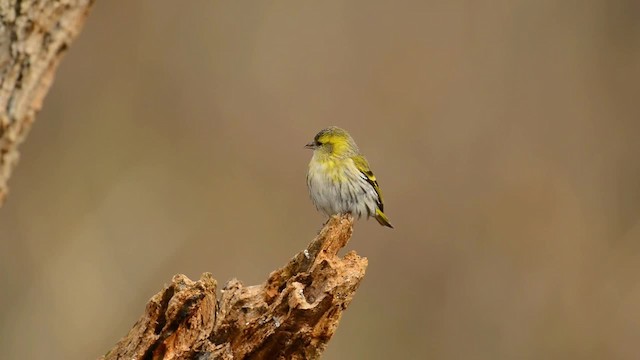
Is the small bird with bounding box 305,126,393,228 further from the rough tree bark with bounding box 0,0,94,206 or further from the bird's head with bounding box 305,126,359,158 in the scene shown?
the rough tree bark with bounding box 0,0,94,206

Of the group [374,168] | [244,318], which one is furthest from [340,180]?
[374,168]

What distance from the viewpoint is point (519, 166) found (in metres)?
9.25

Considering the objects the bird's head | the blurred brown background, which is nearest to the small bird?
the bird's head

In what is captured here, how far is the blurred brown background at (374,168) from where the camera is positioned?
8.70 m

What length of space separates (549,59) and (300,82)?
229 cm

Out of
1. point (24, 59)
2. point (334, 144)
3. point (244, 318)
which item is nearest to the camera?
point (24, 59)

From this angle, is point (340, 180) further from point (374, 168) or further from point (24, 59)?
point (374, 168)

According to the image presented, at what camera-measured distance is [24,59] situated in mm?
3324

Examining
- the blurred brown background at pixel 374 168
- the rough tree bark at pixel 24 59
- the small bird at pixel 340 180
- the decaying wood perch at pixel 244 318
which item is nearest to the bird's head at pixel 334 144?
the small bird at pixel 340 180

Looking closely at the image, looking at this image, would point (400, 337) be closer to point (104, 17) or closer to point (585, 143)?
point (585, 143)

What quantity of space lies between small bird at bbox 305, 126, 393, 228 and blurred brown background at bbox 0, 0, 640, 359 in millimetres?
2496

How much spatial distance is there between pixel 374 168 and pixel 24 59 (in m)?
5.62

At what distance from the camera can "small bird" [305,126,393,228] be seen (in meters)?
5.88

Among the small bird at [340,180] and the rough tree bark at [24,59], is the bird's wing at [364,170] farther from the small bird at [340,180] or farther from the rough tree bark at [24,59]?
the rough tree bark at [24,59]
